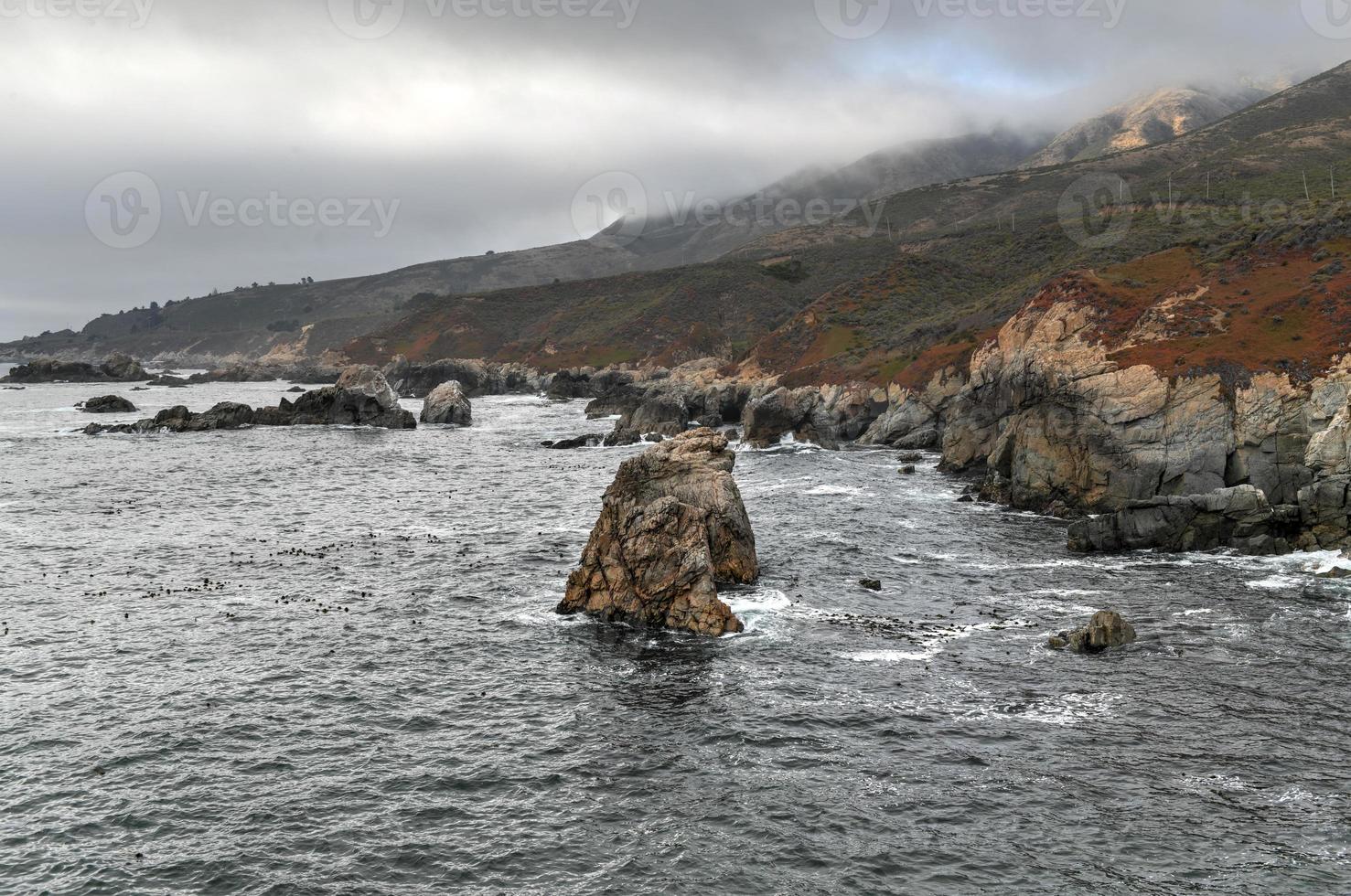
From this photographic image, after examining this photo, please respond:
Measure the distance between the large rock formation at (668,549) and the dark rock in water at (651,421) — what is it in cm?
6304

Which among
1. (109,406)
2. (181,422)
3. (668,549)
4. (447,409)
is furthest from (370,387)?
(668,549)

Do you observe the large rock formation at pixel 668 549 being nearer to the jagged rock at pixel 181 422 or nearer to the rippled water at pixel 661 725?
the rippled water at pixel 661 725

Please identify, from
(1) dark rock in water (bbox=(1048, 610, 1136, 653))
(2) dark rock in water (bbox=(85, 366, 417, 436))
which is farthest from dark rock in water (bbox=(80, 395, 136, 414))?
(1) dark rock in water (bbox=(1048, 610, 1136, 653))

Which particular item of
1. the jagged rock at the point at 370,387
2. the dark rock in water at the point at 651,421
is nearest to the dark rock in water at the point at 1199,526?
the dark rock in water at the point at 651,421

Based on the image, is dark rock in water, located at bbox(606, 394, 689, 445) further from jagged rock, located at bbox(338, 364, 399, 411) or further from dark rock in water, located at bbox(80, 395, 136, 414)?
dark rock in water, located at bbox(80, 395, 136, 414)

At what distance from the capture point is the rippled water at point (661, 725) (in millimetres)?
24141

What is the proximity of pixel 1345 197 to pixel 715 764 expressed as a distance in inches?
5782

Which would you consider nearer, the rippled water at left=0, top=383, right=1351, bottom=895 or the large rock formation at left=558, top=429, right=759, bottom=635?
the rippled water at left=0, top=383, right=1351, bottom=895

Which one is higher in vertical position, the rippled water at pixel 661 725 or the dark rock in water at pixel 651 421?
the dark rock in water at pixel 651 421

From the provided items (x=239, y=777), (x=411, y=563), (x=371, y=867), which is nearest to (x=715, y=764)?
(x=371, y=867)

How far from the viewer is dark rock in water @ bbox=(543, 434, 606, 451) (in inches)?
4439

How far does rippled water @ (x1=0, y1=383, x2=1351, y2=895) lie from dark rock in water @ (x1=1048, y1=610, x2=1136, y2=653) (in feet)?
3.15

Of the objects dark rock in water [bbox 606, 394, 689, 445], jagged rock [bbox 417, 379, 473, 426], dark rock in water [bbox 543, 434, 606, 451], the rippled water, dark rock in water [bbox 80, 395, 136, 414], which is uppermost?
dark rock in water [bbox 80, 395, 136, 414]

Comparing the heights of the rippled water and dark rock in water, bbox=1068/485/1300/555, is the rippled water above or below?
below
